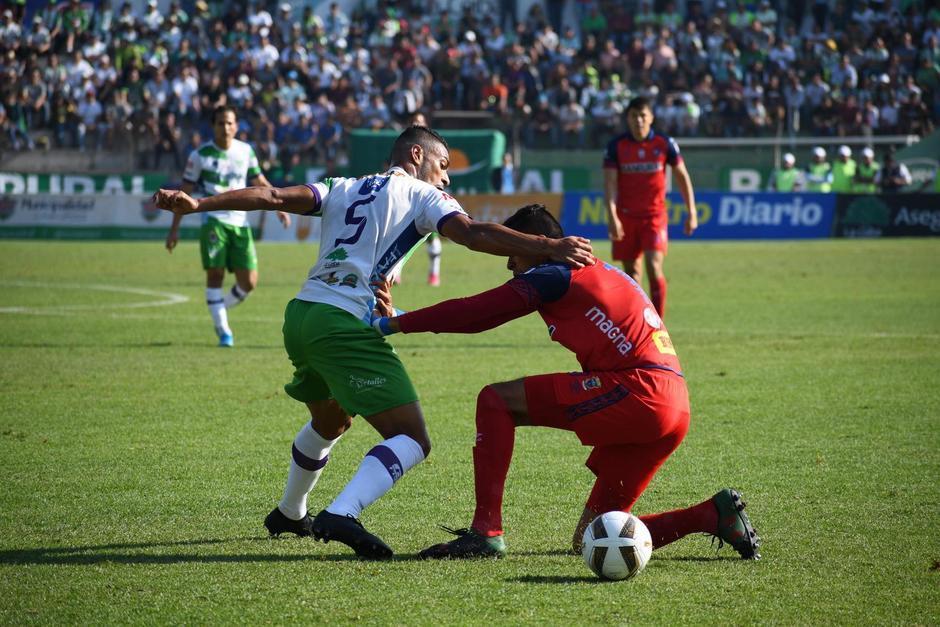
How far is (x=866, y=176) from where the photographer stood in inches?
1260

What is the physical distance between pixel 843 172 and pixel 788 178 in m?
1.49

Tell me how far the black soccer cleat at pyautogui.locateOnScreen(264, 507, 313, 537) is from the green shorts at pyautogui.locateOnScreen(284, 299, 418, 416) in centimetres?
77

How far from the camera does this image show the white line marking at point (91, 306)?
51.8 feet

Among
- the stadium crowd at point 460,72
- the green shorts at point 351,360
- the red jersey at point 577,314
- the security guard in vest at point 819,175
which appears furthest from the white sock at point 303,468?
the stadium crowd at point 460,72

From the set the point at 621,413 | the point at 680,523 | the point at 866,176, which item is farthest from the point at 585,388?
the point at 866,176

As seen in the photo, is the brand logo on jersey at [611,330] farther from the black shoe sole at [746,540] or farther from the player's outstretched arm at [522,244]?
the black shoe sole at [746,540]

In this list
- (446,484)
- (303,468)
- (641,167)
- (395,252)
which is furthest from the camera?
(641,167)

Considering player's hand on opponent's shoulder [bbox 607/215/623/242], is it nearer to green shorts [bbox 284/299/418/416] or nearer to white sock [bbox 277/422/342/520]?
white sock [bbox 277/422/342/520]

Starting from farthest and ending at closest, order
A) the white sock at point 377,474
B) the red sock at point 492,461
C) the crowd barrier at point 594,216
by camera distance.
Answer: the crowd barrier at point 594,216 < the red sock at point 492,461 < the white sock at point 377,474

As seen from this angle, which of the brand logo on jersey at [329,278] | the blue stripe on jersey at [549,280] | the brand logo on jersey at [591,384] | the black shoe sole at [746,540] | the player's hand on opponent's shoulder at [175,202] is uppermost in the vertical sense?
the player's hand on opponent's shoulder at [175,202]

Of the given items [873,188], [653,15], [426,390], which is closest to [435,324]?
[426,390]

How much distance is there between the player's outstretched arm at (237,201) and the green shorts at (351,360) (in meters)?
0.50

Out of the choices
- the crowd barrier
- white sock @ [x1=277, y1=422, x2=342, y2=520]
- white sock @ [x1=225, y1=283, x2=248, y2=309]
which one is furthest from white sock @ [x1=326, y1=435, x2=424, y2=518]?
the crowd barrier

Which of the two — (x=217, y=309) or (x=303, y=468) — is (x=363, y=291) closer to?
(x=303, y=468)
